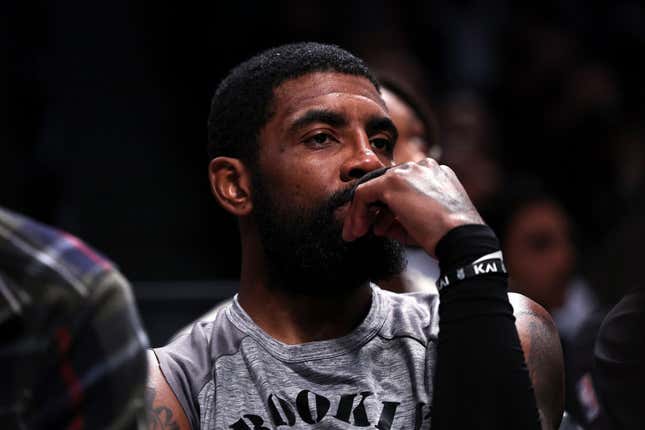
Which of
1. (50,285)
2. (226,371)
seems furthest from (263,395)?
(50,285)

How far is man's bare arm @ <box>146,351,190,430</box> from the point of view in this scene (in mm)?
2271

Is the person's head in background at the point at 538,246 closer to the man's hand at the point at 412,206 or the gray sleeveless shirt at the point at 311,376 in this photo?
the gray sleeveless shirt at the point at 311,376

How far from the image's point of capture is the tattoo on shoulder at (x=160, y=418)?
2268 mm

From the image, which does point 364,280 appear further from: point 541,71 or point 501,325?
point 541,71

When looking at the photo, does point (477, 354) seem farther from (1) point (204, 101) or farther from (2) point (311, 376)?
(1) point (204, 101)

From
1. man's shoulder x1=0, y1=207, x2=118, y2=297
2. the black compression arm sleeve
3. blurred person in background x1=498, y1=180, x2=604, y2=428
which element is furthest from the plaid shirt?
blurred person in background x1=498, y1=180, x2=604, y2=428

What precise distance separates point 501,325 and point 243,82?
0.95 meters

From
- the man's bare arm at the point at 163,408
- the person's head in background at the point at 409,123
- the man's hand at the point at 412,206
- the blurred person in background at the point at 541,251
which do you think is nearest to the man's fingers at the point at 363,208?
the man's hand at the point at 412,206

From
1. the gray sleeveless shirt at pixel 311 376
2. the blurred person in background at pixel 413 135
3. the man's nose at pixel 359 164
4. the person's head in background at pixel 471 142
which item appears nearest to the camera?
the gray sleeveless shirt at pixel 311 376

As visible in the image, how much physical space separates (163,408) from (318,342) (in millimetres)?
367

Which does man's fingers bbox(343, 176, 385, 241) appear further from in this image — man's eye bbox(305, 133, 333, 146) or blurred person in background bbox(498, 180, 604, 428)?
blurred person in background bbox(498, 180, 604, 428)

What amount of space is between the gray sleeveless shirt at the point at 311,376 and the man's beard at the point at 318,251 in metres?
0.11

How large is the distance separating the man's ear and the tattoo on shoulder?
52cm

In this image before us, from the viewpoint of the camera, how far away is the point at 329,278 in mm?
2400
